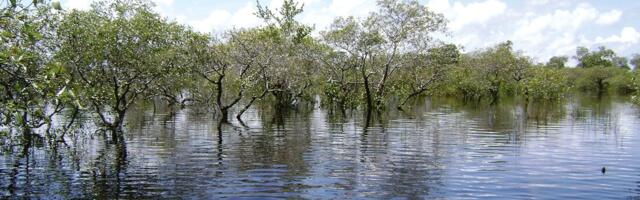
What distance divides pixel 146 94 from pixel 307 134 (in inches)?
444

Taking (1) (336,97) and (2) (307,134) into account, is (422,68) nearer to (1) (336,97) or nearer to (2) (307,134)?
(1) (336,97)

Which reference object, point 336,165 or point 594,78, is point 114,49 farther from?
point 594,78

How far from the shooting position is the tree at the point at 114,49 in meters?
30.5

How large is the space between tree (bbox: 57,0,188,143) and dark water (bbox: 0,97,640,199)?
3319mm

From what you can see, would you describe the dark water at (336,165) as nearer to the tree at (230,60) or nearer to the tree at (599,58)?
the tree at (230,60)

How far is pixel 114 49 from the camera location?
3166 centimetres

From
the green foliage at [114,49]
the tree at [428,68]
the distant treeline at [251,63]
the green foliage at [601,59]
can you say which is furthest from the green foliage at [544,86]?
the green foliage at [601,59]

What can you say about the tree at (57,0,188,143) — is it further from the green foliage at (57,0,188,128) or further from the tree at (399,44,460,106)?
the tree at (399,44,460,106)

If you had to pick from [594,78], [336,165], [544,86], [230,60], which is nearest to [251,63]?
[230,60]

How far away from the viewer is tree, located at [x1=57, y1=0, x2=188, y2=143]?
3052 cm

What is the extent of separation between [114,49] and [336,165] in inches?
579

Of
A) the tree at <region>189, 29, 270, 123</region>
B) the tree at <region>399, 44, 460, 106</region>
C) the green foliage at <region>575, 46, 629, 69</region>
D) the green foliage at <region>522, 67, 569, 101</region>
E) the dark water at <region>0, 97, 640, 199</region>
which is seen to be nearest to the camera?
the dark water at <region>0, 97, 640, 199</region>

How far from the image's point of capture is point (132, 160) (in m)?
26.4

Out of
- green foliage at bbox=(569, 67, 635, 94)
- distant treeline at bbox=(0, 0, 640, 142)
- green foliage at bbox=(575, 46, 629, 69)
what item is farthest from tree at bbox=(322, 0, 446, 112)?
green foliage at bbox=(575, 46, 629, 69)
